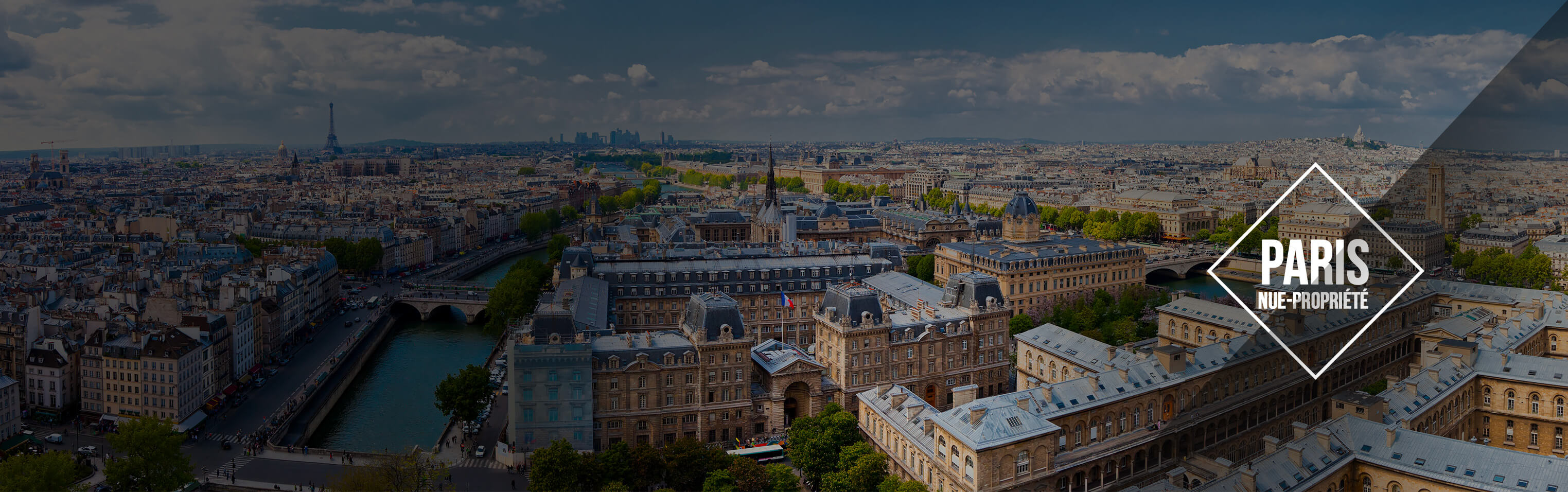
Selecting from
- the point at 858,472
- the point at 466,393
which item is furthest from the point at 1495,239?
the point at 466,393

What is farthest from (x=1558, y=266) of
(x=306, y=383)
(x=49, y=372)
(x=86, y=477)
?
(x=49, y=372)

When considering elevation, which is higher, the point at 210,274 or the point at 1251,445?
the point at 210,274

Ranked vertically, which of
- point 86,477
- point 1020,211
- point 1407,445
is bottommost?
point 86,477

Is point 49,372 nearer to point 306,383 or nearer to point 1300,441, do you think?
point 306,383

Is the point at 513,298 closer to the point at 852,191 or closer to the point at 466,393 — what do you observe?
the point at 466,393

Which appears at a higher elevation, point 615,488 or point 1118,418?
point 1118,418

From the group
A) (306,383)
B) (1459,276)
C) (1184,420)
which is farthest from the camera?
(1459,276)

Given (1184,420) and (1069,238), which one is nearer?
(1184,420)
